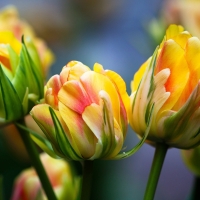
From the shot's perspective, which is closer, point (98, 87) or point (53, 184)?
point (98, 87)

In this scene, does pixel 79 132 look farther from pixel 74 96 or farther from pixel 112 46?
pixel 112 46

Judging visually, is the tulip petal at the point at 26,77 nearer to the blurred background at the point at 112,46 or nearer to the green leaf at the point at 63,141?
the green leaf at the point at 63,141

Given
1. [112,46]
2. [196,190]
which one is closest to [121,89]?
[196,190]

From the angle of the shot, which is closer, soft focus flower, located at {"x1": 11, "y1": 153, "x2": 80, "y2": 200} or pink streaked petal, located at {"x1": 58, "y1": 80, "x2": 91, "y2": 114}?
pink streaked petal, located at {"x1": 58, "y1": 80, "x2": 91, "y2": 114}

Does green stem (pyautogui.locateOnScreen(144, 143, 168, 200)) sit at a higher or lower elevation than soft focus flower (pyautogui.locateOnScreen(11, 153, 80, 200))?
higher

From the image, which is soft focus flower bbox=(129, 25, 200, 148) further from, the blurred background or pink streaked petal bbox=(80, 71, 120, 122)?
the blurred background

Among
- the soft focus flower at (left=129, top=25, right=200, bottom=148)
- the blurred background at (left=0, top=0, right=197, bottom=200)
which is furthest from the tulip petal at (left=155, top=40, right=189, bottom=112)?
the blurred background at (left=0, top=0, right=197, bottom=200)

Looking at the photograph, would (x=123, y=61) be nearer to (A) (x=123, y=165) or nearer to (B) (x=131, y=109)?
(A) (x=123, y=165)
